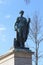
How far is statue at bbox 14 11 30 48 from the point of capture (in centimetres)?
1596

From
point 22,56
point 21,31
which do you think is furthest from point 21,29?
point 22,56

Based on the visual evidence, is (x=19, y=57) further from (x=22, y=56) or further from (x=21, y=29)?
(x=21, y=29)

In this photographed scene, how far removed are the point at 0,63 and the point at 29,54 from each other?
2546mm

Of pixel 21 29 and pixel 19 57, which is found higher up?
pixel 21 29

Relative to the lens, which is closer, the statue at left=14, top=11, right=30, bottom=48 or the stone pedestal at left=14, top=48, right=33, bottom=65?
the stone pedestal at left=14, top=48, right=33, bottom=65

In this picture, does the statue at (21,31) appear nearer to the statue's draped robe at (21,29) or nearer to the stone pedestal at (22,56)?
the statue's draped robe at (21,29)

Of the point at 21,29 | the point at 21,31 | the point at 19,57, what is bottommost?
the point at 19,57

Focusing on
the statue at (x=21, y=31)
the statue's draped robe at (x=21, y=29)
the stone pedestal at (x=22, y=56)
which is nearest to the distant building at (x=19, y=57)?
the stone pedestal at (x=22, y=56)

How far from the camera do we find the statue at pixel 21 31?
15961 millimetres

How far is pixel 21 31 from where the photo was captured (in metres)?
16.0

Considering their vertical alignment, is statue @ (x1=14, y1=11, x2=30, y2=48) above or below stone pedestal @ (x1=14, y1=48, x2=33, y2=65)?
above

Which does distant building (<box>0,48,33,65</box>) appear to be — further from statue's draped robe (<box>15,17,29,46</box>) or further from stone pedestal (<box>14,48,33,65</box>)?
statue's draped robe (<box>15,17,29,46</box>)

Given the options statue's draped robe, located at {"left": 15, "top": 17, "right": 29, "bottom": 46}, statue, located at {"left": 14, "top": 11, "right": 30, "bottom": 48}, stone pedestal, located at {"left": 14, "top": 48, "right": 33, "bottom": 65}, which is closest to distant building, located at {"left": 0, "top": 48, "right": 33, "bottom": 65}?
stone pedestal, located at {"left": 14, "top": 48, "right": 33, "bottom": 65}

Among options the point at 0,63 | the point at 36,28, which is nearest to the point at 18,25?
the point at 0,63
